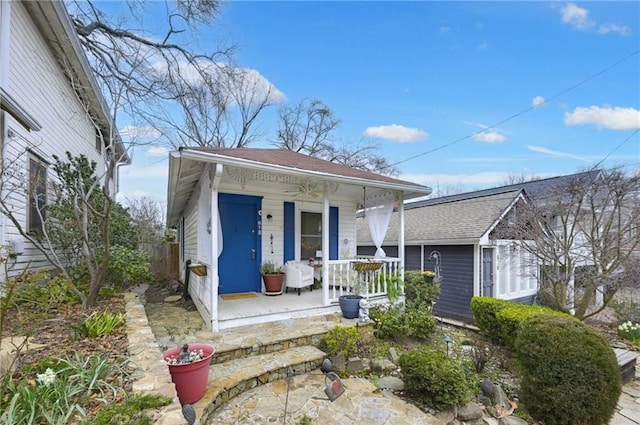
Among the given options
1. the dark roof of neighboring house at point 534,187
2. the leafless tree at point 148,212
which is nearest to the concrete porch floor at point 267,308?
the dark roof of neighboring house at point 534,187

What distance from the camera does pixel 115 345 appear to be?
10.8ft

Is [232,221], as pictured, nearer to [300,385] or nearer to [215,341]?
[215,341]

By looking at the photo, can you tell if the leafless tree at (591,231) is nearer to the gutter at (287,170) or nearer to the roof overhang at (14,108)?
the gutter at (287,170)

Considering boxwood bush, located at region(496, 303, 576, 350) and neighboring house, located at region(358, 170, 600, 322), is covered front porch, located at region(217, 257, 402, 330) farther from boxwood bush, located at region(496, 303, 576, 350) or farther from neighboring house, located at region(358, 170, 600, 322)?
neighboring house, located at region(358, 170, 600, 322)

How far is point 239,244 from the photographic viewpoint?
7.00 meters

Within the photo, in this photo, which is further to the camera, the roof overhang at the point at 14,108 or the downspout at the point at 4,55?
the downspout at the point at 4,55

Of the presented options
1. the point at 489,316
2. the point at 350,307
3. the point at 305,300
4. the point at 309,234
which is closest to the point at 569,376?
the point at 350,307

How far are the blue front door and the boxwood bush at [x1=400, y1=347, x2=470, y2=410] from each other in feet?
13.7

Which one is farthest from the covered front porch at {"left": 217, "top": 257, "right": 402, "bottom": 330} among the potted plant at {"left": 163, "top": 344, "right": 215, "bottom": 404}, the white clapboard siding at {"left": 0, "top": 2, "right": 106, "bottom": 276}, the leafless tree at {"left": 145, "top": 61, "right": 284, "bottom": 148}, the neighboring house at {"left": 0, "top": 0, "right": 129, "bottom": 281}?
the leafless tree at {"left": 145, "top": 61, "right": 284, "bottom": 148}

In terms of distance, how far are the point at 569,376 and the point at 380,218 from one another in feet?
13.1

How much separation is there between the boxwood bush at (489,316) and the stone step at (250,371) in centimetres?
450

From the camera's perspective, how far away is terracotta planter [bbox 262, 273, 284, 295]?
668 centimetres

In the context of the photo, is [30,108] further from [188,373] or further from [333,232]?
[333,232]

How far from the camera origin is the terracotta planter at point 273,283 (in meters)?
6.68
